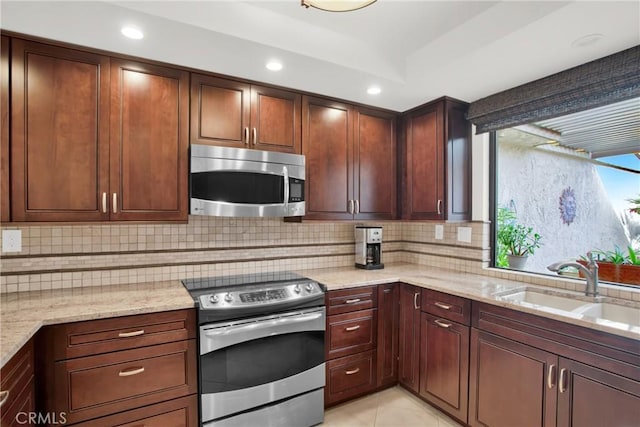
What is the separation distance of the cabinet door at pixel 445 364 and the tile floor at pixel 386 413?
80mm

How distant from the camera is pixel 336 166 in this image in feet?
8.71

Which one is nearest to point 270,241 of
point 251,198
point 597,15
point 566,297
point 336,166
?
point 251,198

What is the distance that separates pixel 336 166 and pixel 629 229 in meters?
1.97

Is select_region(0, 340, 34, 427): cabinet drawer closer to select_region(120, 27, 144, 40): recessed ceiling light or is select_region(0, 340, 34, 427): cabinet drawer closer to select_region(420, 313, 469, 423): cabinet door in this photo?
select_region(120, 27, 144, 40): recessed ceiling light

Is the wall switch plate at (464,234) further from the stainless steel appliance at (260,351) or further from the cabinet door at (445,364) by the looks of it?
the stainless steel appliance at (260,351)

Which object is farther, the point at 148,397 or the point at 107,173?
the point at 107,173

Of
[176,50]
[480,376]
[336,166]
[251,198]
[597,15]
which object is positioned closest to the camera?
[597,15]

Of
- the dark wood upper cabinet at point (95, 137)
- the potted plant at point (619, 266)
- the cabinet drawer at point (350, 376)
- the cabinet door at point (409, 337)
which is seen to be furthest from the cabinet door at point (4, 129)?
the potted plant at point (619, 266)

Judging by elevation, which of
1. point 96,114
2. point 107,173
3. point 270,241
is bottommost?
point 270,241

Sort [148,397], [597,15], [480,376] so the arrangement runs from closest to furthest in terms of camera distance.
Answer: [597,15], [148,397], [480,376]

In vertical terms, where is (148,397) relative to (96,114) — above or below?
below

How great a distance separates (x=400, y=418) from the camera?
7.37 ft

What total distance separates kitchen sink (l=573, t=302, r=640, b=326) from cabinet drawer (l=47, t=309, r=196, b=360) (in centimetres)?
220

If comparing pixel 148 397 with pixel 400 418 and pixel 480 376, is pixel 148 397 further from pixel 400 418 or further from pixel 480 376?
pixel 480 376
